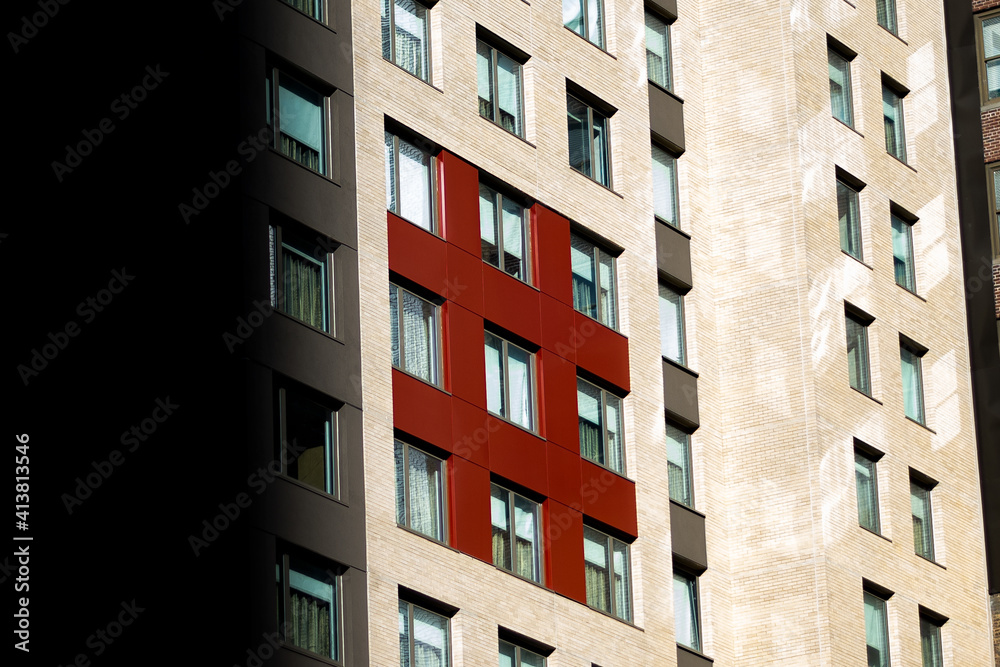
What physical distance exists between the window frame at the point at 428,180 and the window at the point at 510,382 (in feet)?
8.89

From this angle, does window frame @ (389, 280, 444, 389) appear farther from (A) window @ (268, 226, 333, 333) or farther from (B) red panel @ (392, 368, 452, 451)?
(A) window @ (268, 226, 333, 333)

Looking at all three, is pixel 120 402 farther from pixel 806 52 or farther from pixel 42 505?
pixel 806 52

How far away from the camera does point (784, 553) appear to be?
51.4 metres

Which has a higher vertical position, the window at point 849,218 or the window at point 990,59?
the window at point 990,59

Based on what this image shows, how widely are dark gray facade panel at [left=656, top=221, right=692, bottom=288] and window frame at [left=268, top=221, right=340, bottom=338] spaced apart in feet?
38.9

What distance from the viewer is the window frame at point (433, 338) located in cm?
4394

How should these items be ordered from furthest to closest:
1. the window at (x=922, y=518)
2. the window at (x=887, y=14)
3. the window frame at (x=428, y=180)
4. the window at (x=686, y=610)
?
the window at (x=887, y=14) < the window at (x=922, y=518) < the window at (x=686, y=610) < the window frame at (x=428, y=180)

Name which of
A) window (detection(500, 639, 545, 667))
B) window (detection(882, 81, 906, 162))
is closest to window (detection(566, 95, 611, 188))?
window (detection(882, 81, 906, 162))

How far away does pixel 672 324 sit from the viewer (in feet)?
174

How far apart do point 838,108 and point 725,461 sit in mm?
10844

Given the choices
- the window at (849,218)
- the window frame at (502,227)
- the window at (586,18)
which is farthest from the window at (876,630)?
the window at (586,18)

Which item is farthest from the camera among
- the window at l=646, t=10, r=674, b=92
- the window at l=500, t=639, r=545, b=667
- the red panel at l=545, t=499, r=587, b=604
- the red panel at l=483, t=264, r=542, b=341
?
the window at l=646, t=10, r=674, b=92

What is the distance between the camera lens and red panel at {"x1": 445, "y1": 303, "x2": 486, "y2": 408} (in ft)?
147

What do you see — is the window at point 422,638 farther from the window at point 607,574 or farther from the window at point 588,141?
the window at point 588,141
